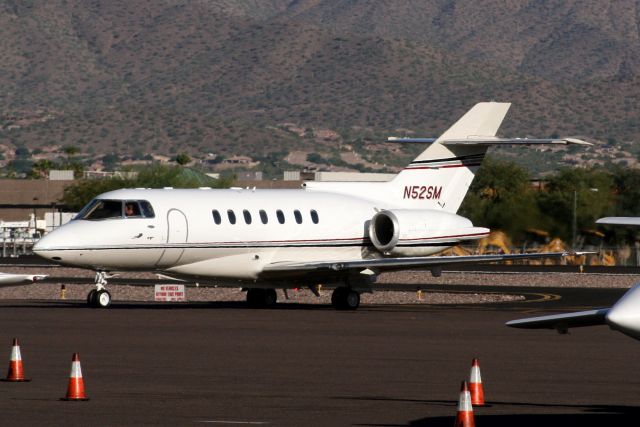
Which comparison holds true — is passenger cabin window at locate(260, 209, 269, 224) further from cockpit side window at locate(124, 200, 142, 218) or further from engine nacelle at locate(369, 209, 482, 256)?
cockpit side window at locate(124, 200, 142, 218)

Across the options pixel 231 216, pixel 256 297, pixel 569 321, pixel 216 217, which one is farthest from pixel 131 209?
Result: pixel 569 321

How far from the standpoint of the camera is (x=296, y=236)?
35594 mm

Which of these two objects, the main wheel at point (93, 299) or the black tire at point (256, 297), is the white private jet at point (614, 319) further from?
the black tire at point (256, 297)

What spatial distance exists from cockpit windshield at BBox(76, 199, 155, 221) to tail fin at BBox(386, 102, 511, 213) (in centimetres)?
648

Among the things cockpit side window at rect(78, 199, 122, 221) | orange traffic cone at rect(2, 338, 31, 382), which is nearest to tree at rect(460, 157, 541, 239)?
cockpit side window at rect(78, 199, 122, 221)

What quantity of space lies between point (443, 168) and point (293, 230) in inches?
167

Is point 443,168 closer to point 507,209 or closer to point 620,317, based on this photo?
point 507,209

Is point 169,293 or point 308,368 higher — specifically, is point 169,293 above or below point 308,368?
above

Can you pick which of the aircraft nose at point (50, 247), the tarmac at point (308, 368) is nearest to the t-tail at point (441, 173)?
the tarmac at point (308, 368)

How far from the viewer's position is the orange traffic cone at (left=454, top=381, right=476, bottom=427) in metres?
13.2

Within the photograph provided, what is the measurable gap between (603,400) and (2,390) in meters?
6.40

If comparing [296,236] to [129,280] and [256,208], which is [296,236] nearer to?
[256,208]

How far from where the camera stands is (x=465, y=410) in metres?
13.2

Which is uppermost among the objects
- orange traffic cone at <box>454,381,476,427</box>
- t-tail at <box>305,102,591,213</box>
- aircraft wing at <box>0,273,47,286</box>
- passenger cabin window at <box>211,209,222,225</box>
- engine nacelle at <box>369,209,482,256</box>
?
t-tail at <box>305,102,591,213</box>
